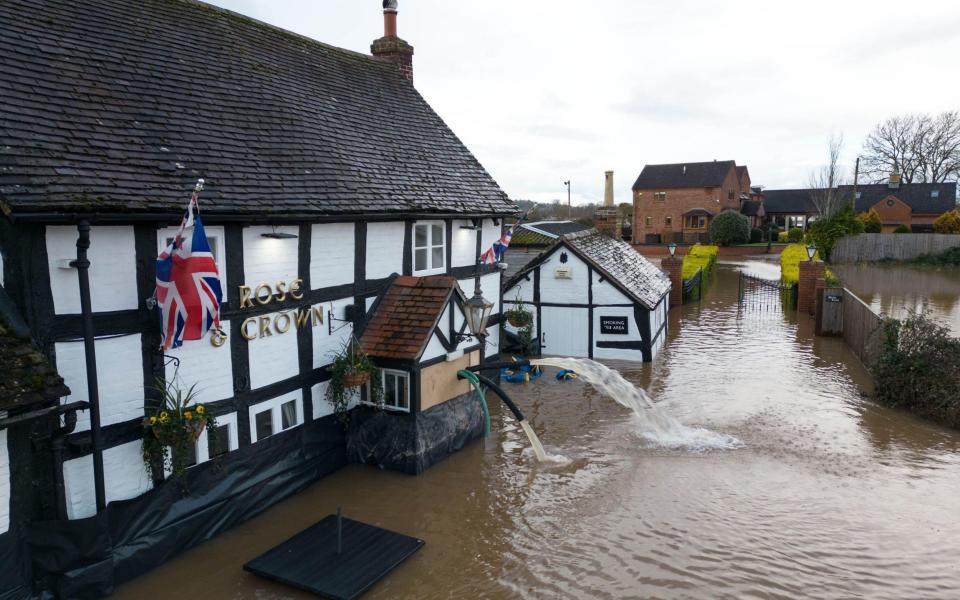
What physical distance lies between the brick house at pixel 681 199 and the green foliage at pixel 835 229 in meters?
14.2

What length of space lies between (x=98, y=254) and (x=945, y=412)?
15946mm

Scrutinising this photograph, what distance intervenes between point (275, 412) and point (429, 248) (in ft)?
17.0

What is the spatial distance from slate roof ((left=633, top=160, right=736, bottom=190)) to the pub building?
163 ft

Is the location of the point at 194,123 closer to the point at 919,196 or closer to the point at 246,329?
the point at 246,329

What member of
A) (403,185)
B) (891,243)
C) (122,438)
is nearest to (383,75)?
(403,185)

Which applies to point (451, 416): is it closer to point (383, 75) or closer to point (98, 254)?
point (98, 254)

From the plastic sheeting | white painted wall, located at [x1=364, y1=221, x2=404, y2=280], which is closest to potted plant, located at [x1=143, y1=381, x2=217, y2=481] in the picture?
the plastic sheeting

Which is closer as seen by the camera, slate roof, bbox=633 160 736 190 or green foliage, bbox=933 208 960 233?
green foliage, bbox=933 208 960 233

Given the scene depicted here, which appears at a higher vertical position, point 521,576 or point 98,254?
point 98,254

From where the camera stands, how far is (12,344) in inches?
281

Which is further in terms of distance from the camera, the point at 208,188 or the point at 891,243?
the point at 891,243

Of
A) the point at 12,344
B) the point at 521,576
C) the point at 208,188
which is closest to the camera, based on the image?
the point at 12,344

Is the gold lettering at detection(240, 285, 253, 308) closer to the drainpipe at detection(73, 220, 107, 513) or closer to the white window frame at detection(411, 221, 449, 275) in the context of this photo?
the drainpipe at detection(73, 220, 107, 513)

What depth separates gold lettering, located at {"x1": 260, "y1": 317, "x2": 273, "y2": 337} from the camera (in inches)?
400
